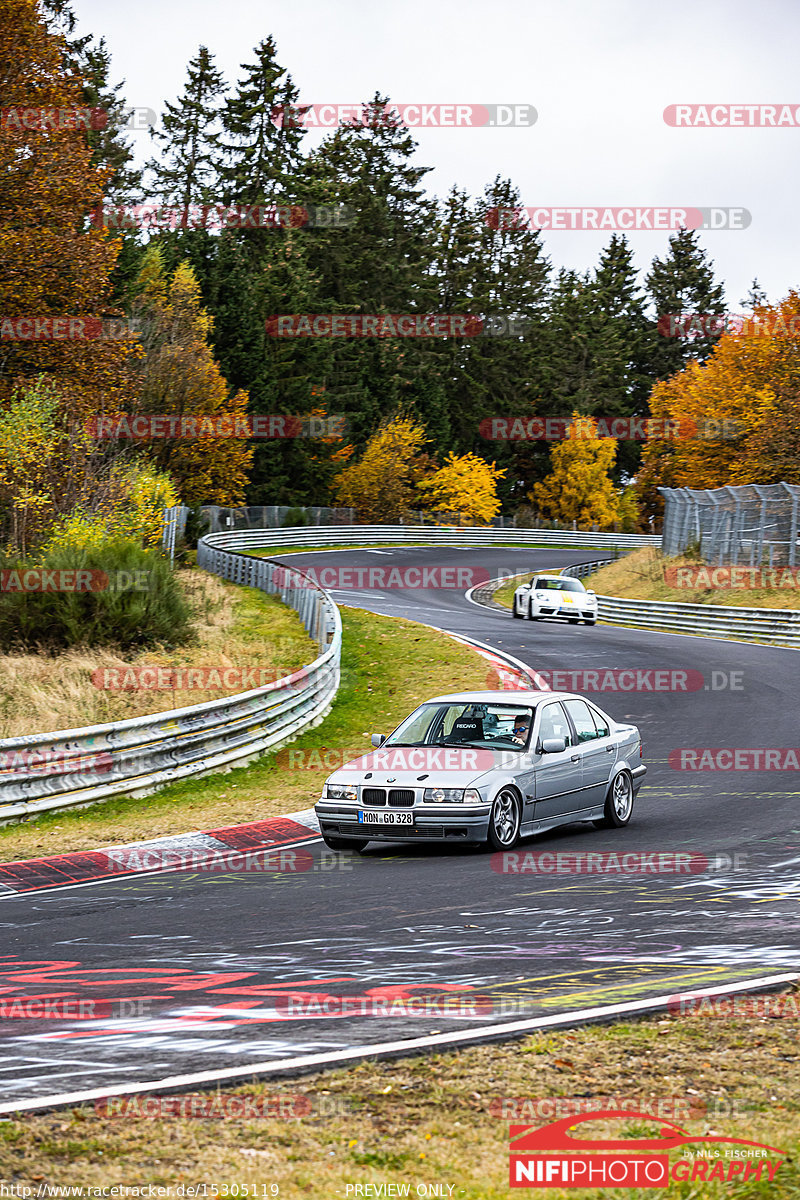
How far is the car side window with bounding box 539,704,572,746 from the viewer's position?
39.7ft

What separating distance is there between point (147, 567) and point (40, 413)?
5572 millimetres

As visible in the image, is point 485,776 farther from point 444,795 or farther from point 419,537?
point 419,537

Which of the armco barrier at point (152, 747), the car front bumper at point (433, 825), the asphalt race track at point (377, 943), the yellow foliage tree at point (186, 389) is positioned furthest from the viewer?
the yellow foliage tree at point (186, 389)

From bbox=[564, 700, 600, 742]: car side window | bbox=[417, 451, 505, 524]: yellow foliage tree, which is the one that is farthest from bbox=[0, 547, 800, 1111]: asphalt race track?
bbox=[417, 451, 505, 524]: yellow foliage tree

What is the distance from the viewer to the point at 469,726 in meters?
12.1

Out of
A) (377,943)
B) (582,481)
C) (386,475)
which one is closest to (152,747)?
(377,943)

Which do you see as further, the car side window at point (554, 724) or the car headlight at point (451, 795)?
the car side window at point (554, 724)

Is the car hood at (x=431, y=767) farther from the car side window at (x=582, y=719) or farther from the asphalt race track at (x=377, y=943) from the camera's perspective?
the car side window at (x=582, y=719)

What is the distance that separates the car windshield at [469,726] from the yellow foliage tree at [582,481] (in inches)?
2988

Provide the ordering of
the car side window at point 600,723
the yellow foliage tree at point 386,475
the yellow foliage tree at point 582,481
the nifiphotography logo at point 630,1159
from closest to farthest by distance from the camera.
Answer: the nifiphotography logo at point 630,1159 < the car side window at point 600,723 < the yellow foliage tree at point 386,475 < the yellow foliage tree at point 582,481

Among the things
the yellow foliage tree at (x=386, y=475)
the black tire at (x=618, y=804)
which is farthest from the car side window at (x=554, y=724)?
the yellow foliage tree at (x=386, y=475)

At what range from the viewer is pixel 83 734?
14.1 m

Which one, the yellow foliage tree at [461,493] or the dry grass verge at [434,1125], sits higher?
the yellow foliage tree at [461,493]

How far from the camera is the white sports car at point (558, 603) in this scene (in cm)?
3559
